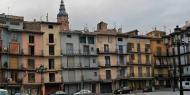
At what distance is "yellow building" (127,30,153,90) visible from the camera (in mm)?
87262

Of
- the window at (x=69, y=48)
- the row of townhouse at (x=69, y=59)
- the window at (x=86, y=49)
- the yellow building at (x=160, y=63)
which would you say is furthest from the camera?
the yellow building at (x=160, y=63)

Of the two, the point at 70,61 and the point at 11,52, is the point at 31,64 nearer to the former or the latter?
the point at 11,52

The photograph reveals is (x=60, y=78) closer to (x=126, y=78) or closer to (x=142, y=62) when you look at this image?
(x=126, y=78)

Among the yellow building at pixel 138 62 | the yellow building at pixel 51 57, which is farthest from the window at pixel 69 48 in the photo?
the yellow building at pixel 138 62

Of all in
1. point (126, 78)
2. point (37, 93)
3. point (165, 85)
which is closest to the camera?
point (37, 93)

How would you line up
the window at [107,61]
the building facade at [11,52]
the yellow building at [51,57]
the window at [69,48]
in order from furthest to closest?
the window at [107,61]
the window at [69,48]
the yellow building at [51,57]
the building facade at [11,52]

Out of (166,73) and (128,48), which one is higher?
(128,48)

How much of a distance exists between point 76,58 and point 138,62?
1628 centimetres

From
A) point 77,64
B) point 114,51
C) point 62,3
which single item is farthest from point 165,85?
point 62,3

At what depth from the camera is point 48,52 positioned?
251 feet

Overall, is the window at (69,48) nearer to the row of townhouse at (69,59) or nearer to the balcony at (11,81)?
the row of townhouse at (69,59)

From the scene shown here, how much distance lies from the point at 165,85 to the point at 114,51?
53.7 ft

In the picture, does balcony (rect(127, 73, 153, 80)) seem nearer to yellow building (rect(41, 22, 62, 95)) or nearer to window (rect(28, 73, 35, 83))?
yellow building (rect(41, 22, 62, 95))

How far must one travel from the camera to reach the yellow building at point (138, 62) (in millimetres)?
87262
